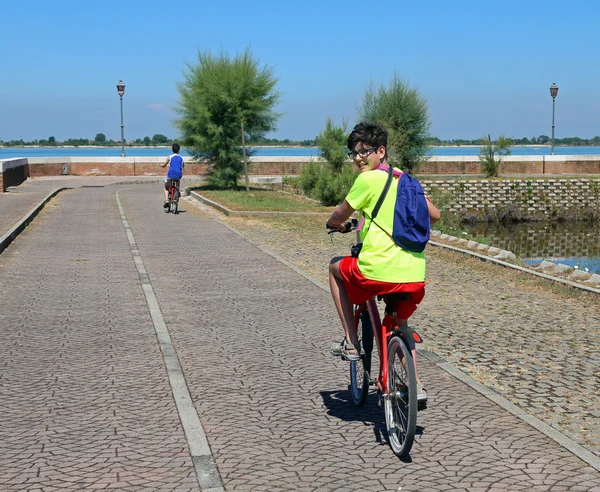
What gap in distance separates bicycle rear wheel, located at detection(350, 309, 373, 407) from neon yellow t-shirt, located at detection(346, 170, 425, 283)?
63cm

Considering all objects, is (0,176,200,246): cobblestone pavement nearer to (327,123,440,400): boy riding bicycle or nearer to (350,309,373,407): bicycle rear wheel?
(350,309,373,407): bicycle rear wheel

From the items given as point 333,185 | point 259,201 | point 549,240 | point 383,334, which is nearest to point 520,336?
point 383,334

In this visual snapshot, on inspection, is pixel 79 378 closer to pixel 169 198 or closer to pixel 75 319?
pixel 75 319

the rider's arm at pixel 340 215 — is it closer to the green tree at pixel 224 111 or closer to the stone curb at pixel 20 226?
the stone curb at pixel 20 226

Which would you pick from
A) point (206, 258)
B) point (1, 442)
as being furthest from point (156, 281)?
point (1, 442)

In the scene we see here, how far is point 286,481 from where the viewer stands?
4.50m

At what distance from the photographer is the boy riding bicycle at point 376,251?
16.4 feet

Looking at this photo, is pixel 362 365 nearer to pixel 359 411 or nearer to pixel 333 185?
pixel 359 411

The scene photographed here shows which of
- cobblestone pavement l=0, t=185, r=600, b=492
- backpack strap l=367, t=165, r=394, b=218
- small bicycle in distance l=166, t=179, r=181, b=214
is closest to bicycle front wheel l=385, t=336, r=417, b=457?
cobblestone pavement l=0, t=185, r=600, b=492

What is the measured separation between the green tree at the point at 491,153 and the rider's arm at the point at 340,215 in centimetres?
3953

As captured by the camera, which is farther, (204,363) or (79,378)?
(204,363)

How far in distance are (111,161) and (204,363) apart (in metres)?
41.2

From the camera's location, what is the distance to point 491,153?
4456 centimetres

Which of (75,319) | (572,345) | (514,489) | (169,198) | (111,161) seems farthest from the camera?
(111,161)
